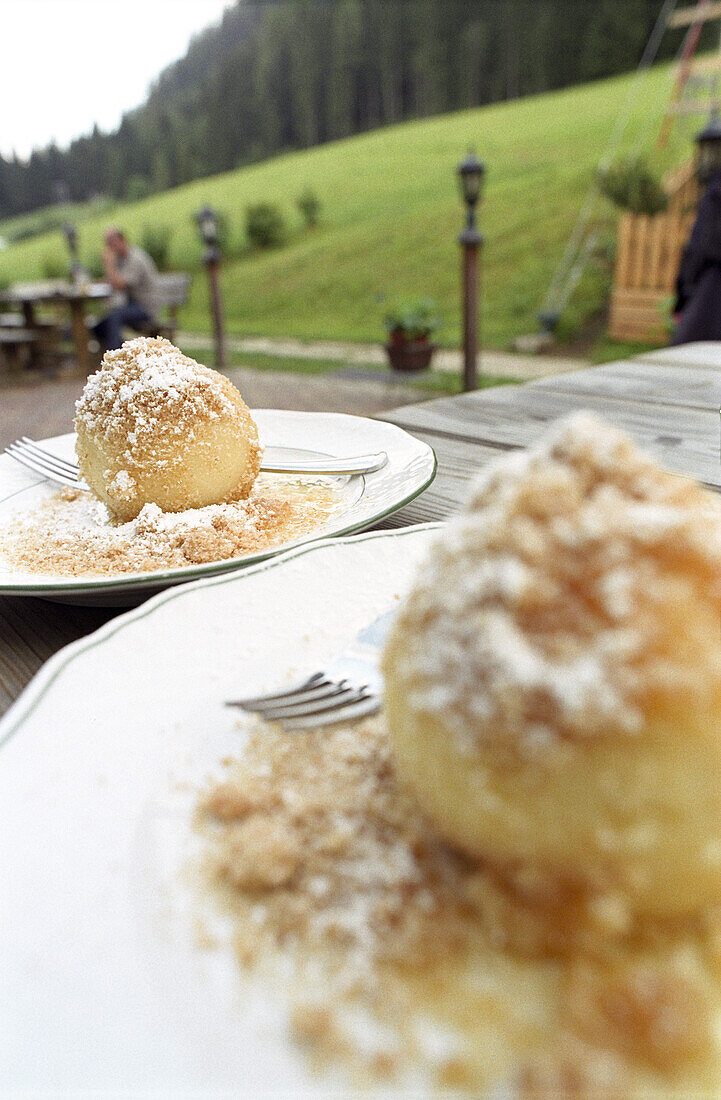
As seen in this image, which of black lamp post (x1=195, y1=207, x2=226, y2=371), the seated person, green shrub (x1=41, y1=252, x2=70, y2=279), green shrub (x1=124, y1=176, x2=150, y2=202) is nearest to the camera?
the seated person

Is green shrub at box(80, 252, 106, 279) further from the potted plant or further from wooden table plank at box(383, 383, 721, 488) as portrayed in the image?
wooden table plank at box(383, 383, 721, 488)

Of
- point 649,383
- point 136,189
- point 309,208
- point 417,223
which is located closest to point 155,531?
point 649,383

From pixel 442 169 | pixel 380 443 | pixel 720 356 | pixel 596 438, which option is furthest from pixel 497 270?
pixel 596 438

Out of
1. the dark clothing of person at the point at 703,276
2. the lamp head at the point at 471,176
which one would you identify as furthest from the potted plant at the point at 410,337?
the dark clothing of person at the point at 703,276

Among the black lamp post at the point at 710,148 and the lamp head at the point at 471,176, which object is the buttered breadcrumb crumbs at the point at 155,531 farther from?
the lamp head at the point at 471,176

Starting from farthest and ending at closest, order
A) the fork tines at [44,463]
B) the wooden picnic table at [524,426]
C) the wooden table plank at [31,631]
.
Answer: the fork tines at [44,463] < the wooden picnic table at [524,426] < the wooden table plank at [31,631]

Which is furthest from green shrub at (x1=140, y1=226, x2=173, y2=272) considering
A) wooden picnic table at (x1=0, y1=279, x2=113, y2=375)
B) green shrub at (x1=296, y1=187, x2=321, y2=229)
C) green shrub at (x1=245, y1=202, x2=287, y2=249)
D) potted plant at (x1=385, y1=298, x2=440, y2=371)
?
potted plant at (x1=385, y1=298, x2=440, y2=371)

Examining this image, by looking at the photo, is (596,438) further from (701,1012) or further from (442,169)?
(442,169)
